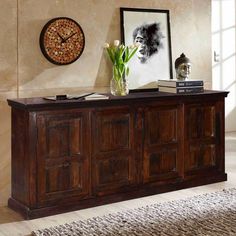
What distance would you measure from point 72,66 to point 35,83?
1.14 feet

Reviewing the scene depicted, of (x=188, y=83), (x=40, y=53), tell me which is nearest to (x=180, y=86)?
(x=188, y=83)

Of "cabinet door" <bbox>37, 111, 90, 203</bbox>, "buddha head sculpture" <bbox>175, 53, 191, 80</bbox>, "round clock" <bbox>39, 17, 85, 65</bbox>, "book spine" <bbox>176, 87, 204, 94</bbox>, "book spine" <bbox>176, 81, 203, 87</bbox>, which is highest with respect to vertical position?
"round clock" <bbox>39, 17, 85, 65</bbox>

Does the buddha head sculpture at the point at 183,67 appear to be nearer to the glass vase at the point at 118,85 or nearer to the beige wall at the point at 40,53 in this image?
the beige wall at the point at 40,53

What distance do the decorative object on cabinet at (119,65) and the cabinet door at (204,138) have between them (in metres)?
0.59

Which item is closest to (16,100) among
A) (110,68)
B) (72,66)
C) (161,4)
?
(72,66)

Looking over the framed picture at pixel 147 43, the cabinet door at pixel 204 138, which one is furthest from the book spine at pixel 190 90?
the framed picture at pixel 147 43

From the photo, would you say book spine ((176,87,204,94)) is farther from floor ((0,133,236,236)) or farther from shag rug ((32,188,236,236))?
shag rug ((32,188,236,236))

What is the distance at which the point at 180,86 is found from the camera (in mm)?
4410

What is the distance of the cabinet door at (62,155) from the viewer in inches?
147

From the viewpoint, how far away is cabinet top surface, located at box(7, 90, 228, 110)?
3.68 metres

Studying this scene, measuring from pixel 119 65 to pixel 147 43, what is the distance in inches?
17.7

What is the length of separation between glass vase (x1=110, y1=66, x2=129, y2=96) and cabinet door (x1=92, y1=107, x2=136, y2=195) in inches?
8.3

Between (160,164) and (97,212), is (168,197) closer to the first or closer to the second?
(160,164)

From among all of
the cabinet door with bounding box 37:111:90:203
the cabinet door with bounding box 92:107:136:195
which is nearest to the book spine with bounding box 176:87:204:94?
the cabinet door with bounding box 92:107:136:195
